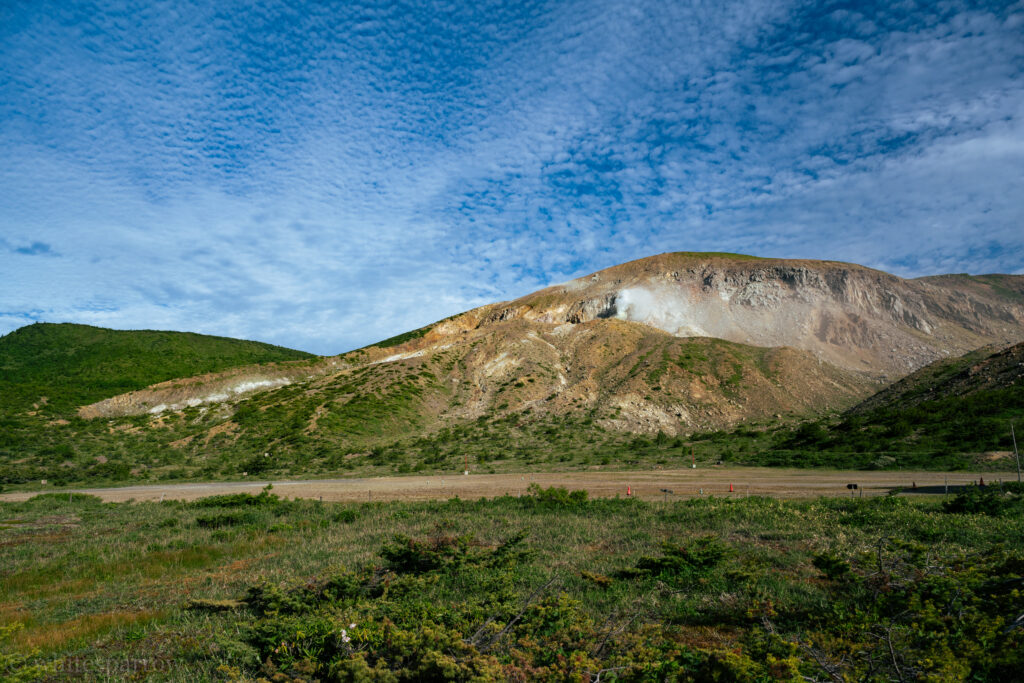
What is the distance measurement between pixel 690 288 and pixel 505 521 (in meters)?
96.8

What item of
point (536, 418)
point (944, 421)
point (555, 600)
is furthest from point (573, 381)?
point (555, 600)

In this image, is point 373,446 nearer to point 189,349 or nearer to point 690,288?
point 690,288

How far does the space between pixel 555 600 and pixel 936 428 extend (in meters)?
43.4

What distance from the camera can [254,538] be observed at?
60.2ft

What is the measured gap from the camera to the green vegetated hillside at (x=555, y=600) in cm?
611

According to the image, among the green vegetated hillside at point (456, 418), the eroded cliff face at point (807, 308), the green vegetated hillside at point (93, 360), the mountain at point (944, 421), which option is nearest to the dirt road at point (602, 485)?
the mountain at point (944, 421)

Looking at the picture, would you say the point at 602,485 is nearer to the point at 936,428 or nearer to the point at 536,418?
the point at 936,428

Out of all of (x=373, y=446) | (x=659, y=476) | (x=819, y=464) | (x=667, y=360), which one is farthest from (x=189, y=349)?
(x=819, y=464)

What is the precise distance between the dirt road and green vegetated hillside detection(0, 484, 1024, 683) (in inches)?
322

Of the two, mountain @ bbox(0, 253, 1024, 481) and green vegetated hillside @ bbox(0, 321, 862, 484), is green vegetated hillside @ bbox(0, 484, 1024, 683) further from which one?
mountain @ bbox(0, 253, 1024, 481)

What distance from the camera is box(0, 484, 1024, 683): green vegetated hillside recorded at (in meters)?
6.11

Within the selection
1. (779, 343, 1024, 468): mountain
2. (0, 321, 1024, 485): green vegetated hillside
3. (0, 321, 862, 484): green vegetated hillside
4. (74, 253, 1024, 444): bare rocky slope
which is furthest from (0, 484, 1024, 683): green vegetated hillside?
(74, 253, 1024, 444): bare rocky slope

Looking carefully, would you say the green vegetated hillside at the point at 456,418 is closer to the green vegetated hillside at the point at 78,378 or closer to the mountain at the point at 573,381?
the mountain at the point at 573,381

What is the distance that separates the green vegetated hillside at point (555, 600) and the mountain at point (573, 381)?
31.0m
